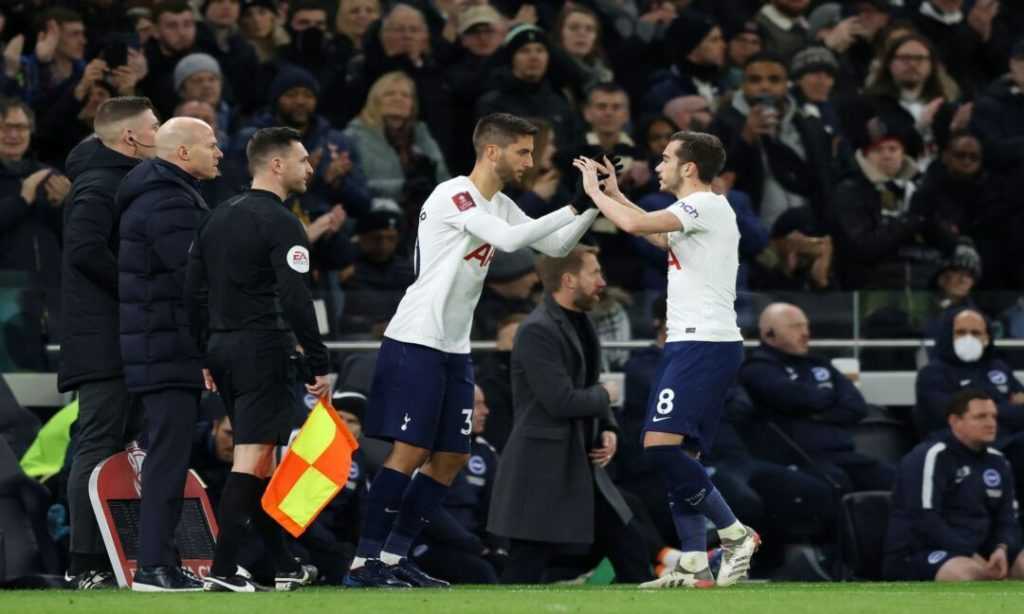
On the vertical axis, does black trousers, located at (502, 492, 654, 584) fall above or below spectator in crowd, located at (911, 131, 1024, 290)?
below

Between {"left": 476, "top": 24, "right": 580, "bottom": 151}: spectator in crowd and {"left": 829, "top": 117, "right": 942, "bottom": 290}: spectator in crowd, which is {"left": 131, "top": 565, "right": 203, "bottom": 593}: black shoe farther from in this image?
{"left": 829, "top": 117, "right": 942, "bottom": 290}: spectator in crowd

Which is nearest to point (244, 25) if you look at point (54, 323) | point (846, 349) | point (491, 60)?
point (491, 60)

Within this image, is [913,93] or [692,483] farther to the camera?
[913,93]

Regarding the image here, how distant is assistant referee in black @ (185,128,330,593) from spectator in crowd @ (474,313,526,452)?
418 cm

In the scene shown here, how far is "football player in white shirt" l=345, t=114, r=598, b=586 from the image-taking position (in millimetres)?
10578

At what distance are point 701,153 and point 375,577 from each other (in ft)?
8.55

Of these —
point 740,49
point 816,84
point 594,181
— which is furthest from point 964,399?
point 740,49

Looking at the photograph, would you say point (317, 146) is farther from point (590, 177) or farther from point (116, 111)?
point (590, 177)

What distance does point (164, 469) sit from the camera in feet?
33.2

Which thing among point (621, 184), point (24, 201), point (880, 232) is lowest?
point (880, 232)

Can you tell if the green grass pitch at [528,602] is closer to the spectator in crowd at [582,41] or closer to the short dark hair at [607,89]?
the short dark hair at [607,89]

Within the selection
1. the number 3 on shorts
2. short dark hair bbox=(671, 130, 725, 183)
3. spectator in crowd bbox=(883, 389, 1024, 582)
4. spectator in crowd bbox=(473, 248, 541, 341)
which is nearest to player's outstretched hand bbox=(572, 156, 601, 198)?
short dark hair bbox=(671, 130, 725, 183)

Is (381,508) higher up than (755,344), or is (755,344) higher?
(755,344)

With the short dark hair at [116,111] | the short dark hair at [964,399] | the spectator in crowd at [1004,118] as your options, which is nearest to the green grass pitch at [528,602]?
the short dark hair at [116,111]
